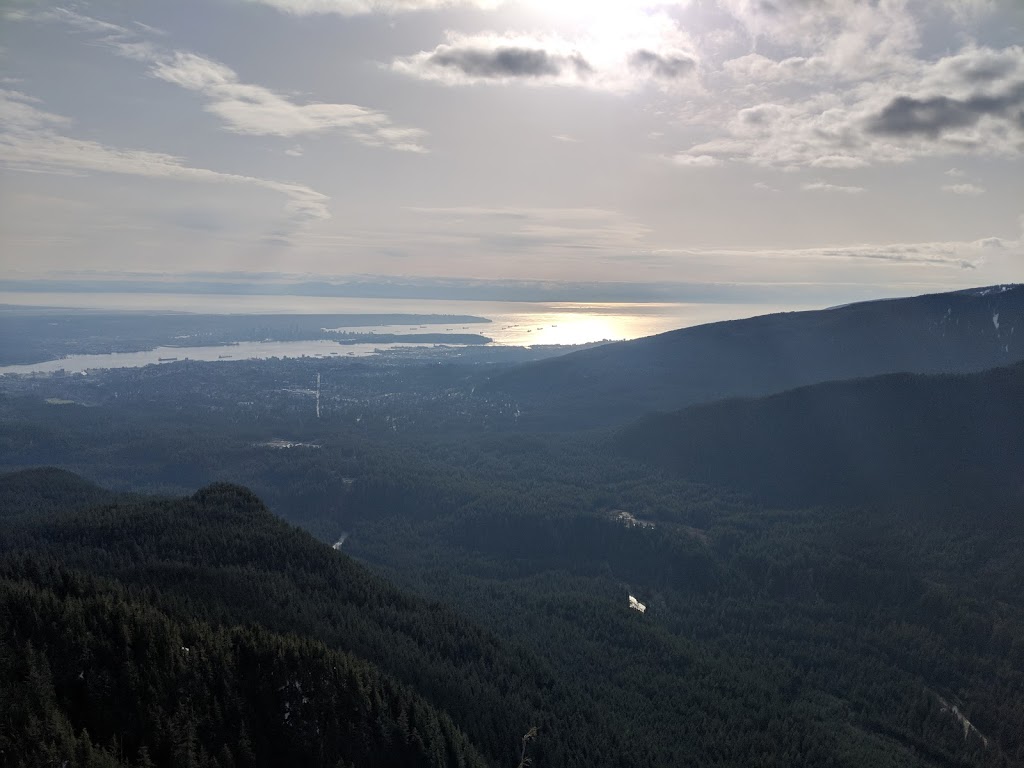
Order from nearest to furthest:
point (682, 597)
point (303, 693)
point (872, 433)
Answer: point (303, 693), point (682, 597), point (872, 433)

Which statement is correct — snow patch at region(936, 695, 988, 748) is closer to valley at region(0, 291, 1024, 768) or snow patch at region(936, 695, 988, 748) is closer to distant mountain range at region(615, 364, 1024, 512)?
valley at region(0, 291, 1024, 768)

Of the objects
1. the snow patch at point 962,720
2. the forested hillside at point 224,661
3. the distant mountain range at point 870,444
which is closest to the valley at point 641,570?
the snow patch at point 962,720

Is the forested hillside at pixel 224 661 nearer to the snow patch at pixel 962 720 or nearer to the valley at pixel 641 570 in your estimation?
the valley at pixel 641 570

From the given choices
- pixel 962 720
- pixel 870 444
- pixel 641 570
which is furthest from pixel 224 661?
pixel 870 444

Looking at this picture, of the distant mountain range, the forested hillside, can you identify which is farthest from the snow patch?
the distant mountain range

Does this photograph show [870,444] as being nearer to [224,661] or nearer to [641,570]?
[641,570]

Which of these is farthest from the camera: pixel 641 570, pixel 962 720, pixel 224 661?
pixel 641 570

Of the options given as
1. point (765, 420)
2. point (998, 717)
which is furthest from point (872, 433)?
point (998, 717)

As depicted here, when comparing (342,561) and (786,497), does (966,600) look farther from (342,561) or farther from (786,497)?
(342,561)
